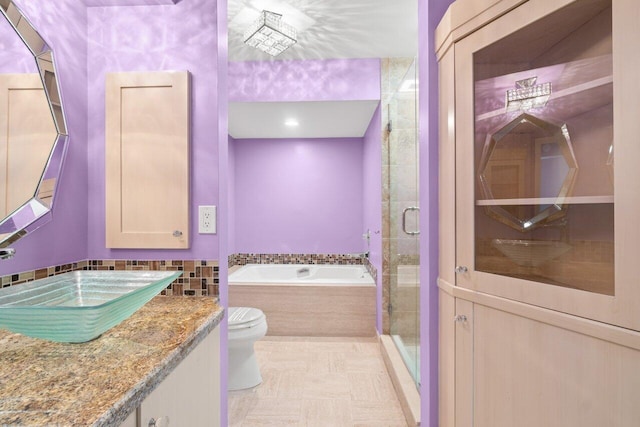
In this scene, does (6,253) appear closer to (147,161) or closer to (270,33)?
(147,161)

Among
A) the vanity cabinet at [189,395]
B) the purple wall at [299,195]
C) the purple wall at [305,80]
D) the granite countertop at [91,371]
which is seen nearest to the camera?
the granite countertop at [91,371]

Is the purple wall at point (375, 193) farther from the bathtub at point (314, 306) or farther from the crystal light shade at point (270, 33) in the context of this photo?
the crystal light shade at point (270, 33)

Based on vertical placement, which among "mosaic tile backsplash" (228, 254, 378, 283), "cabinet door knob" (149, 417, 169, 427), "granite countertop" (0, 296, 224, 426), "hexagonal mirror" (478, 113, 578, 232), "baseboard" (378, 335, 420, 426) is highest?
"hexagonal mirror" (478, 113, 578, 232)

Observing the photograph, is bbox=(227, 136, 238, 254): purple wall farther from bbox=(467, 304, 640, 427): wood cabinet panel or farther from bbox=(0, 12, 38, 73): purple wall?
bbox=(467, 304, 640, 427): wood cabinet panel

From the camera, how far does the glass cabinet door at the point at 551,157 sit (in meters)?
0.84

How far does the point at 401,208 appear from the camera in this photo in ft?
9.00

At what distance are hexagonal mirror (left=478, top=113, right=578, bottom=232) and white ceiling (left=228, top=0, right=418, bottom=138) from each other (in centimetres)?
149

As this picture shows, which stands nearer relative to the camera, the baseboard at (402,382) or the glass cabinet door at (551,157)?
the glass cabinet door at (551,157)

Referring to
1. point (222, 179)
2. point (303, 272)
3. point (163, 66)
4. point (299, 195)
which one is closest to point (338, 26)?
point (163, 66)

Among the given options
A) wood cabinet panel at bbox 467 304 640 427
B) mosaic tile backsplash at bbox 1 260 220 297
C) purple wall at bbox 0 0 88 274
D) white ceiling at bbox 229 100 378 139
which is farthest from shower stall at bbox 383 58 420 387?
purple wall at bbox 0 0 88 274

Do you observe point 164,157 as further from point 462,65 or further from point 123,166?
point 462,65

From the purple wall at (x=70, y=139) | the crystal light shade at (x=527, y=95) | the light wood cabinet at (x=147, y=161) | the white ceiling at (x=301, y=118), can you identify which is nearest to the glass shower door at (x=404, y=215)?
the white ceiling at (x=301, y=118)

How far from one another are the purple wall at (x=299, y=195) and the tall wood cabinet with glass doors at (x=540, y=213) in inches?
110

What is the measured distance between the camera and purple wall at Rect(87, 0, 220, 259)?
4.73ft
